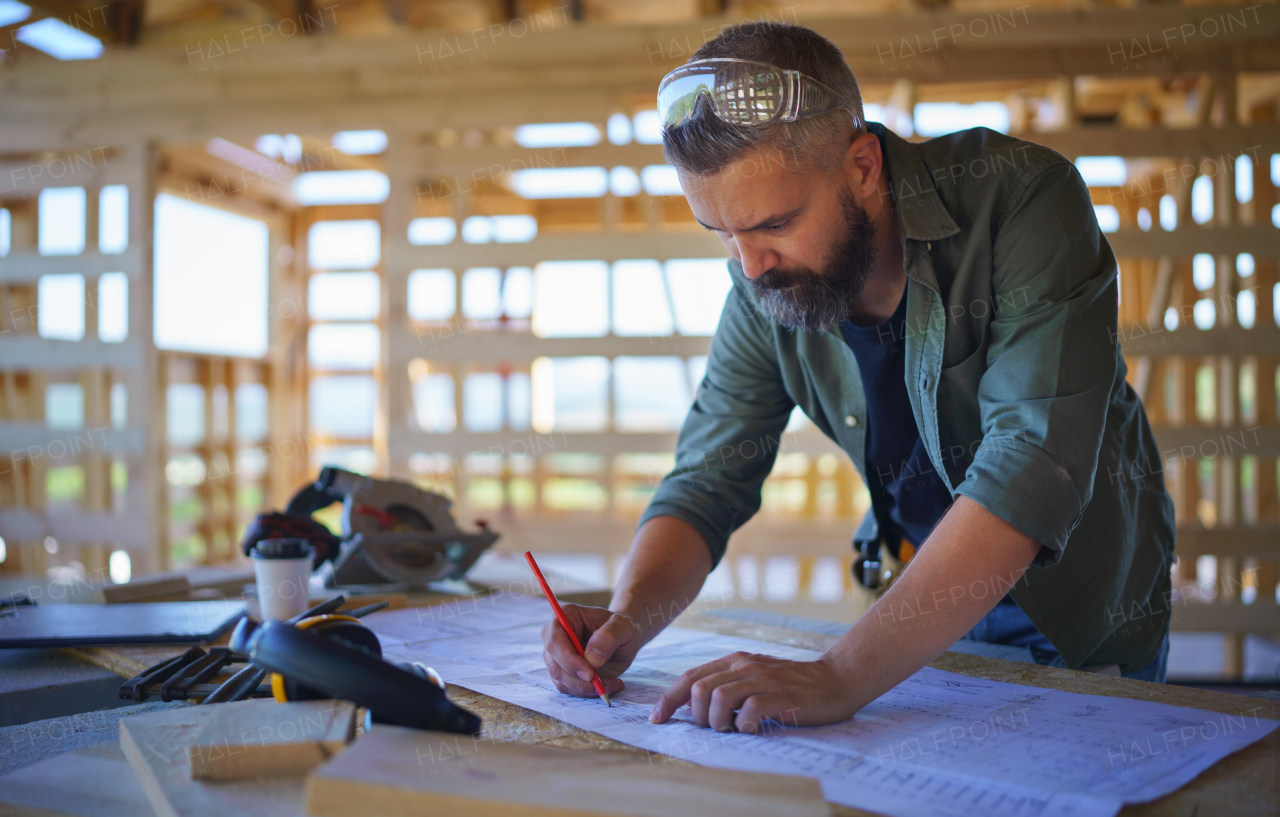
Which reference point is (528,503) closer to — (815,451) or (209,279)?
(209,279)

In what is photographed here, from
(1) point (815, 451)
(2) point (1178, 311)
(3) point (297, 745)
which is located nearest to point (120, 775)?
(3) point (297, 745)

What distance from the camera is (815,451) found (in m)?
3.28

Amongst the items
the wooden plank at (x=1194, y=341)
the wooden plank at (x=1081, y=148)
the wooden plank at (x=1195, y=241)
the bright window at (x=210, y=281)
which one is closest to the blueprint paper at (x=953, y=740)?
the wooden plank at (x=1081, y=148)

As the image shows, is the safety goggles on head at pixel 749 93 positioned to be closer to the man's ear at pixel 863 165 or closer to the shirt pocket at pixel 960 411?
the man's ear at pixel 863 165

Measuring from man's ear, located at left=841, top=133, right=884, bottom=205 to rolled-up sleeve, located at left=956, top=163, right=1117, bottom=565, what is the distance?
7.1 inches

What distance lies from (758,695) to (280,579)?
740 mm

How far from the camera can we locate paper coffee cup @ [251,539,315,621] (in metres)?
1.26

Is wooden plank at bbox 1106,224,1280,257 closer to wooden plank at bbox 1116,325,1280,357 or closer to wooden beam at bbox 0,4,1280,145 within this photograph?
wooden plank at bbox 1116,325,1280,357

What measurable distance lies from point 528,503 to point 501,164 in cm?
335

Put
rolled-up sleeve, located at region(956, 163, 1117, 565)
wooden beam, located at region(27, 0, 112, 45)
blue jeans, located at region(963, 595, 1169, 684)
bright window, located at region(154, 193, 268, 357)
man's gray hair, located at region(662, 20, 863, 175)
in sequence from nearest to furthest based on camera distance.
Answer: rolled-up sleeve, located at region(956, 163, 1117, 565), man's gray hair, located at region(662, 20, 863, 175), blue jeans, located at region(963, 595, 1169, 684), wooden beam, located at region(27, 0, 112, 45), bright window, located at region(154, 193, 268, 357)

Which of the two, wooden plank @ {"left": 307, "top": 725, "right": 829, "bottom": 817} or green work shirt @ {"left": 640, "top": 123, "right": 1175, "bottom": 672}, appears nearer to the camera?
wooden plank @ {"left": 307, "top": 725, "right": 829, "bottom": 817}

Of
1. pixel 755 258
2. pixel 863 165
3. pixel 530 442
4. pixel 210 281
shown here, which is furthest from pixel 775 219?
pixel 210 281

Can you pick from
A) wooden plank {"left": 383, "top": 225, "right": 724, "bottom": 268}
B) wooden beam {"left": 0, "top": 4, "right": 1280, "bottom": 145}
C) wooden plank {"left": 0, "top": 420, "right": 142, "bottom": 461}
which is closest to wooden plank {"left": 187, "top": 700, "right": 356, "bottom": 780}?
wooden plank {"left": 383, "top": 225, "right": 724, "bottom": 268}

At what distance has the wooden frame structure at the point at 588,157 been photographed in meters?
3.19
